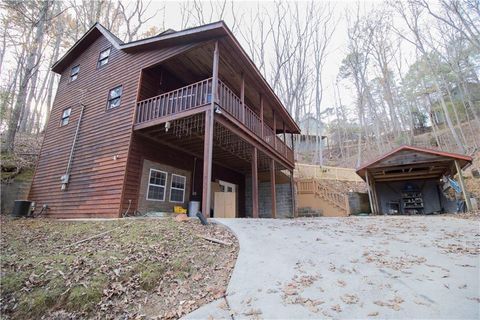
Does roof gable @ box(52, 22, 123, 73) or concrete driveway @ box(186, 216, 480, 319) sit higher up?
roof gable @ box(52, 22, 123, 73)

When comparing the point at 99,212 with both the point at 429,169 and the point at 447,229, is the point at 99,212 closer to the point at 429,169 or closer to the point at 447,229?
the point at 447,229

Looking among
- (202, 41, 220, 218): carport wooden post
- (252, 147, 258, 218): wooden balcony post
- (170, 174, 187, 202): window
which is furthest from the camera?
(170, 174, 187, 202): window

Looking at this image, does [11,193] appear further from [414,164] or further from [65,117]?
[414,164]

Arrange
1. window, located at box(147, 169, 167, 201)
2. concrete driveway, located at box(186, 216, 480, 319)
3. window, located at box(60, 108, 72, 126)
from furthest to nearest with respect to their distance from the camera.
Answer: window, located at box(60, 108, 72, 126), window, located at box(147, 169, 167, 201), concrete driveway, located at box(186, 216, 480, 319)

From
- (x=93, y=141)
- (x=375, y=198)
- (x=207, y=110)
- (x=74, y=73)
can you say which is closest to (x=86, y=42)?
(x=74, y=73)

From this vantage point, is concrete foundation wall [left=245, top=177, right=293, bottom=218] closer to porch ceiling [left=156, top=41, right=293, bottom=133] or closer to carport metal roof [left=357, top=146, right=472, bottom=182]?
carport metal roof [left=357, top=146, right=472, bottom=182]

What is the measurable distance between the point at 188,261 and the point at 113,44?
1168cm

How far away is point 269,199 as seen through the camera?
16.0m

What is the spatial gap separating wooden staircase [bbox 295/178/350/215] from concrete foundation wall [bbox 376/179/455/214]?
3796 millimetres

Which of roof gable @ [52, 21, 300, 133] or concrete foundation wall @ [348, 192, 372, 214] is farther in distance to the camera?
concrete foundation wall @ [348, 192, 372, 214]

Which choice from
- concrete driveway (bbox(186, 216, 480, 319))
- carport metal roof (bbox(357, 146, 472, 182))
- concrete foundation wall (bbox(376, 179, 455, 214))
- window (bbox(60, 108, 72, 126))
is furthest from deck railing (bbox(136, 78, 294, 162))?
concrete foundation wall (bbox(376, 179, 455, 214))

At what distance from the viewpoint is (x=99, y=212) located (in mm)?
8992

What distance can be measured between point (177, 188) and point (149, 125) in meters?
3.53

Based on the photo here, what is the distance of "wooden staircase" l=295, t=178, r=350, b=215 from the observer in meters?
14.3
